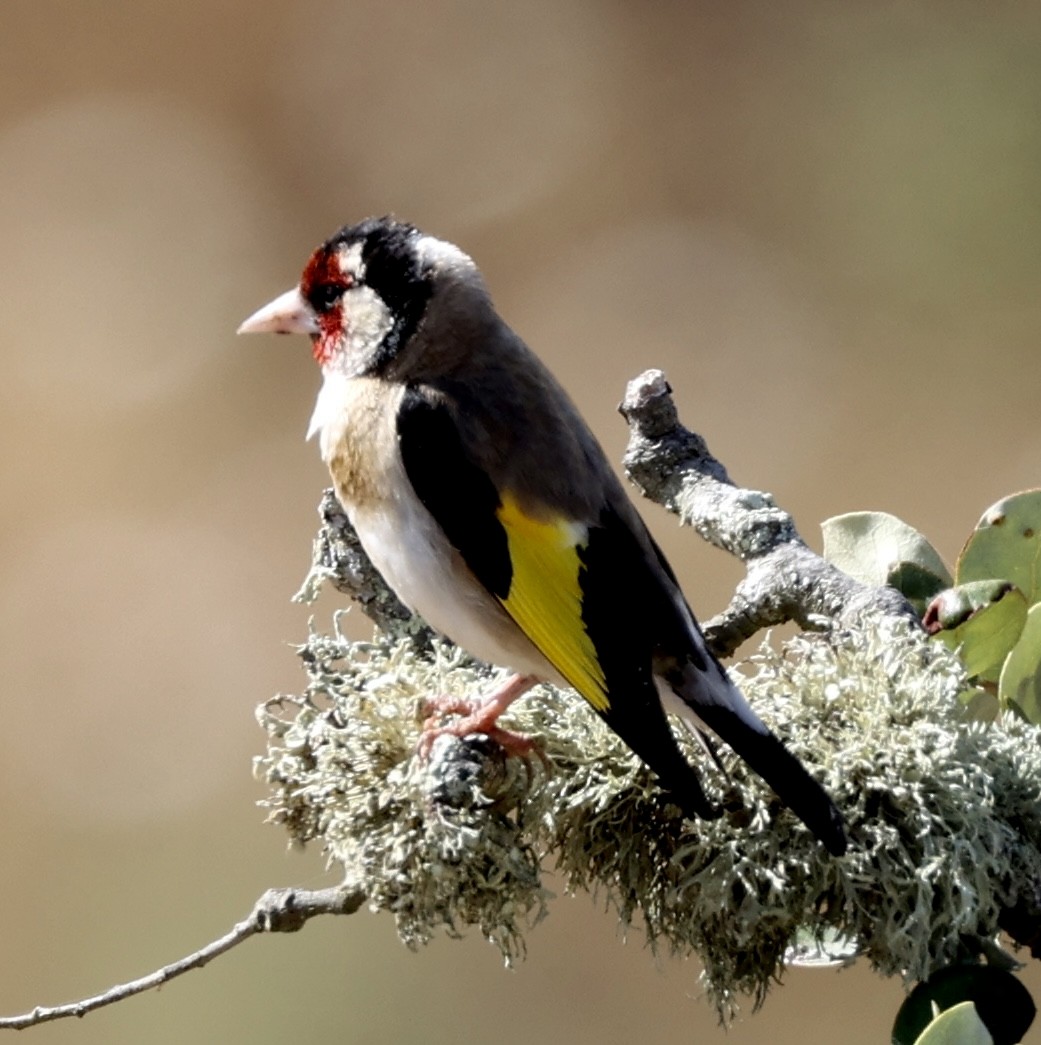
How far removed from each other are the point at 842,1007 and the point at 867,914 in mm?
1724

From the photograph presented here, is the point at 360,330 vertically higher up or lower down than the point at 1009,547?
higher up

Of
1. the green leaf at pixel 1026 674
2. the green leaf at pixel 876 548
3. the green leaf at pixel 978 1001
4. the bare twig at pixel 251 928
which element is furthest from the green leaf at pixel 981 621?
the bare twig at pixel 251 928

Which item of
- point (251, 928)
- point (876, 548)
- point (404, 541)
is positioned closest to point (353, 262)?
point (404, 541)

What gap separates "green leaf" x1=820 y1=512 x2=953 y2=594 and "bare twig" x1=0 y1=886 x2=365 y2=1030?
1.86ft

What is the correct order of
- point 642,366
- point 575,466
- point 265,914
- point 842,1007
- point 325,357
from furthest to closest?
point 642,366, point 842,1007, point 325,357, point 575,466, point 265,914

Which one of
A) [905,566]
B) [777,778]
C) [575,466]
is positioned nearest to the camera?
[777,778]

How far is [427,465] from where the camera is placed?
151cm

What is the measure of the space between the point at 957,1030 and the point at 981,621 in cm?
43

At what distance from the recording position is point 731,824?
1.22 m

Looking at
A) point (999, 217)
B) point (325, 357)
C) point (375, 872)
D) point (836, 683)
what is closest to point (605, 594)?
point (836, 683)

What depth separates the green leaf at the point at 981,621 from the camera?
127 centimetres

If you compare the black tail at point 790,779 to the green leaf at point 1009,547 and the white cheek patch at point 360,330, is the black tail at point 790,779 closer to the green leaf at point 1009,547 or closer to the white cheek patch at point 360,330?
the green leaf at point 1009,547

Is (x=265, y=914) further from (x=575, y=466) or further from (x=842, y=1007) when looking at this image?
(x=842, y=1007)

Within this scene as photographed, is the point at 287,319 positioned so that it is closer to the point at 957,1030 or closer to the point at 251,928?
the point at 251,928
